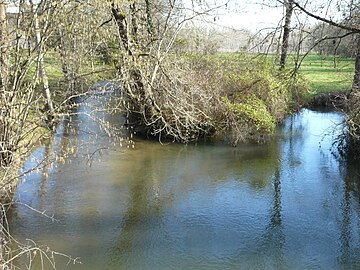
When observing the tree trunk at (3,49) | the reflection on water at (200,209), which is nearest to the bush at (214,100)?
the reflection on water at (200,209)

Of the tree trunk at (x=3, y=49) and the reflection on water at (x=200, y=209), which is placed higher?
the tree trunk at (x=3, y=49)

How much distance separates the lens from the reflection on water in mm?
6227

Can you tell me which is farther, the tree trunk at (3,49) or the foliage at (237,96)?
the foliage at (237,96)

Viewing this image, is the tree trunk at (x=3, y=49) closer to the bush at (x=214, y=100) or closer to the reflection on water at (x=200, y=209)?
the reflection on water at (x=200, y=209)

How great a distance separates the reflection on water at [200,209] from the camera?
6227 mm

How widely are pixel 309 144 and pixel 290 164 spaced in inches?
85.7

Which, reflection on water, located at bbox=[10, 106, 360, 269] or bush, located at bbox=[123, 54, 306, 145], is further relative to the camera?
bush, located at bbox=[123, 54, 306, 145]

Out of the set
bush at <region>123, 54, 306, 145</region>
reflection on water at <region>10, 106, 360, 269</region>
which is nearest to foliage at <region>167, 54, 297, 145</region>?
bush at <region>123, 54, 306, 145</region>

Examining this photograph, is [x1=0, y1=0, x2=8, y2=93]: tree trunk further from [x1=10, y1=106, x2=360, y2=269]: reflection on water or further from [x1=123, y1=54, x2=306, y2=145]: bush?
[x1=123, y1=54, x2=306, y2=145]: bush

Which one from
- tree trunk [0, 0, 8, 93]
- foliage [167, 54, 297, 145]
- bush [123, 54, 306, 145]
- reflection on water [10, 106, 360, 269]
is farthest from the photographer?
foliage [167, 54, 297, 145]

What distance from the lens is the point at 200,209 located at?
7809mm

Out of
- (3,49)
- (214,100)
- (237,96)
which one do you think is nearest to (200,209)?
(3,49)

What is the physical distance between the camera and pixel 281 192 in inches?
344

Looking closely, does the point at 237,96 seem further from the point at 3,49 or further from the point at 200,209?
the point at 3,49
